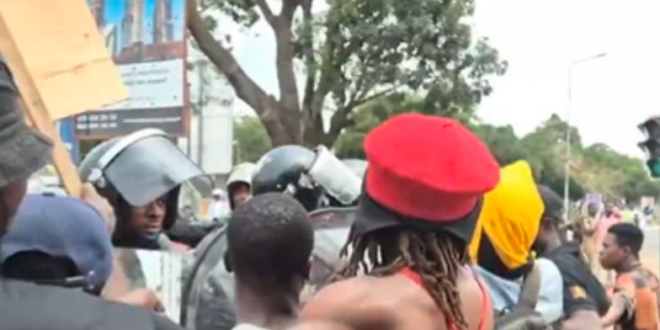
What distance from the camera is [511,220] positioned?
4281mm

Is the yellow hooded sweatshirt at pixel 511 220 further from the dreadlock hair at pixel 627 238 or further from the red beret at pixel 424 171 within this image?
the dreadlock hair at pixel 627 238

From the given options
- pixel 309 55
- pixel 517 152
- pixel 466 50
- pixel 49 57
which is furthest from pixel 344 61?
pixel 517 152

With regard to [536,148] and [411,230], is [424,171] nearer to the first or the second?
[411,230]

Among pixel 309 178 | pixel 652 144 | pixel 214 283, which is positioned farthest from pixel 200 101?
pixel 214 283

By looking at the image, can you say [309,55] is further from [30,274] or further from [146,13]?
[30,274]

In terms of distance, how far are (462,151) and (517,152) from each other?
127 feet

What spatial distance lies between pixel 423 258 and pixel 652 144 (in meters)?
12.1

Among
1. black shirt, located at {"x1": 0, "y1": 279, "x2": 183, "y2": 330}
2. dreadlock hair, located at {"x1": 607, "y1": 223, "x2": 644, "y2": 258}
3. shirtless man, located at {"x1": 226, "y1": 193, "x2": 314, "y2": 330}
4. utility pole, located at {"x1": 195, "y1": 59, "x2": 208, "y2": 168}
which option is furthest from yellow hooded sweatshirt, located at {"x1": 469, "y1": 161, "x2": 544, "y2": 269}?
utility pole, located at {"x1": 195, "y1": 59, "x2": 208, "y2": 168}

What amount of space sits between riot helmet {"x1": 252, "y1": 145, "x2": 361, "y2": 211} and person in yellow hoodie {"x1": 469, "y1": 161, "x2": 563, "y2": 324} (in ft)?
2.47

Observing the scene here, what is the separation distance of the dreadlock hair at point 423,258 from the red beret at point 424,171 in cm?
5

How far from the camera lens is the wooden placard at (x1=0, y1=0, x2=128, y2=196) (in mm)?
3332

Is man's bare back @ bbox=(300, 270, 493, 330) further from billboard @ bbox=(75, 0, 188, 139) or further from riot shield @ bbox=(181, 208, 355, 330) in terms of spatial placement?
billboard @ bbox=(75, 0, 188, 139)

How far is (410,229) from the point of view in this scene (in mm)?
2584

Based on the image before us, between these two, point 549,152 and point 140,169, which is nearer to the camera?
point 140,169
